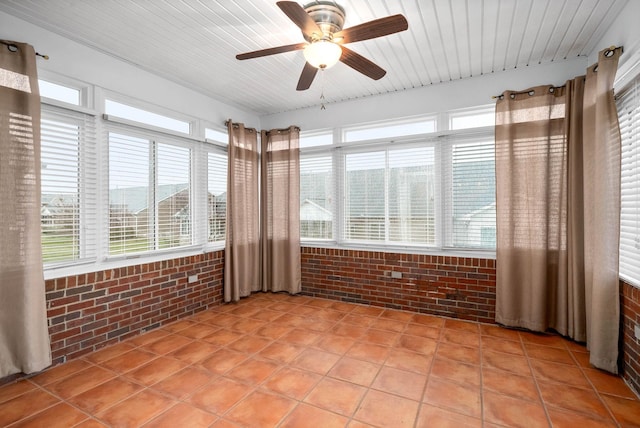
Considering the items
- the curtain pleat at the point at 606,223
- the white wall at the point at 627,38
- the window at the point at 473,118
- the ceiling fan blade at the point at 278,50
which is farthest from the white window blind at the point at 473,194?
the ceiling fan blade at the point at 278,50

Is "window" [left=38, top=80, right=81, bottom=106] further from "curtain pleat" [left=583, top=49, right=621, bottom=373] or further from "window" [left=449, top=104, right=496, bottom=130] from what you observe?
"curtain pleat" [left=583, top=49, right=621, bottom=373]

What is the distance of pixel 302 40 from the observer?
2.55m

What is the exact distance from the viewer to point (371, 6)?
81.7 inches

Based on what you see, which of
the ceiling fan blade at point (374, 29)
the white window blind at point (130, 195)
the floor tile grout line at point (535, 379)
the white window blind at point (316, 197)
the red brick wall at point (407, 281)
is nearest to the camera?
the ceiling fan blade at point (374, 29)

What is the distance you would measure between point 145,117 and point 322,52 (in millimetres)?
2188

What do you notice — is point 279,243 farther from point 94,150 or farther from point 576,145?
point 576,145

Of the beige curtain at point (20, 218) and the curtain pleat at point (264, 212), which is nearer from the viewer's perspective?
the beige curtain at point (20, 218)

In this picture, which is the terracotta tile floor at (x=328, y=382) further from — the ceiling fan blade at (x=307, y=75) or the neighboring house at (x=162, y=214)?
the ceiling fan blade at (x=307, y=75)

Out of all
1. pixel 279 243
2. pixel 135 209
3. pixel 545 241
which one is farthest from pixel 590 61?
pixel 135 209

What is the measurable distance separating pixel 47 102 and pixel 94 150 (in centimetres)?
46

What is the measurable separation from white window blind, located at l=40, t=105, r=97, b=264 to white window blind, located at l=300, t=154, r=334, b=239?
2.45 metres

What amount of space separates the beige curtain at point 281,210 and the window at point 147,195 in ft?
3.72

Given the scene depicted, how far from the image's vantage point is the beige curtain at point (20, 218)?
6.68 feet

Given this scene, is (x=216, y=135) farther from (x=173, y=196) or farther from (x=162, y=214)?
(x=162, y=214)
